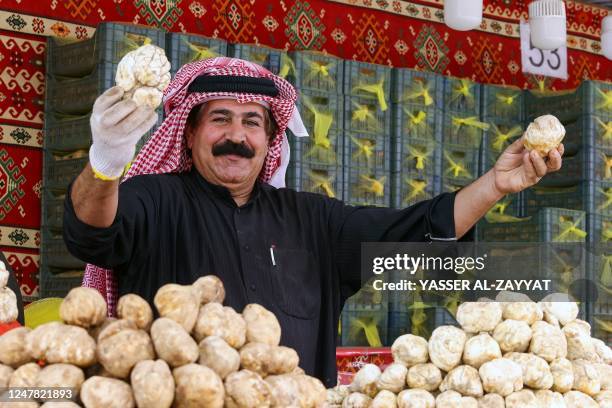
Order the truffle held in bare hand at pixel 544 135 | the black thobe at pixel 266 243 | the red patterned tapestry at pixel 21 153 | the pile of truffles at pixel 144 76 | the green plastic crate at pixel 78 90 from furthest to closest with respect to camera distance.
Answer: the red patterned tapestry at pixel 21 153, the green plastic crate at pixel 78 90, the black thobe at pixel 266 243, the truffle held in bare hand at pixel 544 135, the pile of truffles at pixel 144 76

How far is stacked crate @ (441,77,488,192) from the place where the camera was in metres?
6.00


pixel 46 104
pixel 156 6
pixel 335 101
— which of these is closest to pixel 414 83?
pixel 335 101

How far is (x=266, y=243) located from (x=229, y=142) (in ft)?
0.92

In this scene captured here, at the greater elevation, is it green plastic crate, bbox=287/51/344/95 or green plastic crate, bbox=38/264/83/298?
green plastic crate, bbox=287/51/344/95

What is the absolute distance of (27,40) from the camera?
5363mm

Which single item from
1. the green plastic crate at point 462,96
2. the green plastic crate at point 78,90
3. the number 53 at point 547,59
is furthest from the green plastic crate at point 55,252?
the number 53 at point 547,59

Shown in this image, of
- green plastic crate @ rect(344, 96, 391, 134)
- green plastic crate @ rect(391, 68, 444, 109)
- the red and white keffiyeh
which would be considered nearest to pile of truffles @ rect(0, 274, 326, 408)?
the red and white keffiyeh

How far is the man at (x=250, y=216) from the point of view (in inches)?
104

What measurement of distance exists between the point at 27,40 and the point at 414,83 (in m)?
2.10

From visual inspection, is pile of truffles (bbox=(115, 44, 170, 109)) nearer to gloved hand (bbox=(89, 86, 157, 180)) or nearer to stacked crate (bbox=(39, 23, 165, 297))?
gloved hand (bbox=(89, 86, 157, 180))

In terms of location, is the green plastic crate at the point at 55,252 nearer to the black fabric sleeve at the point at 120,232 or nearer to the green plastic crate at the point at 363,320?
the green plastic crate at the point at 363,320

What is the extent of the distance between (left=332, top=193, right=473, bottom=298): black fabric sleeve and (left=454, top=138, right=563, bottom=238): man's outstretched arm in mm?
39

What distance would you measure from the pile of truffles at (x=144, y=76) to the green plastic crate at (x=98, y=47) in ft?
10.1

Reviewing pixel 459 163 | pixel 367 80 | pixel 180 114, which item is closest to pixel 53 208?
pixel 367 80
